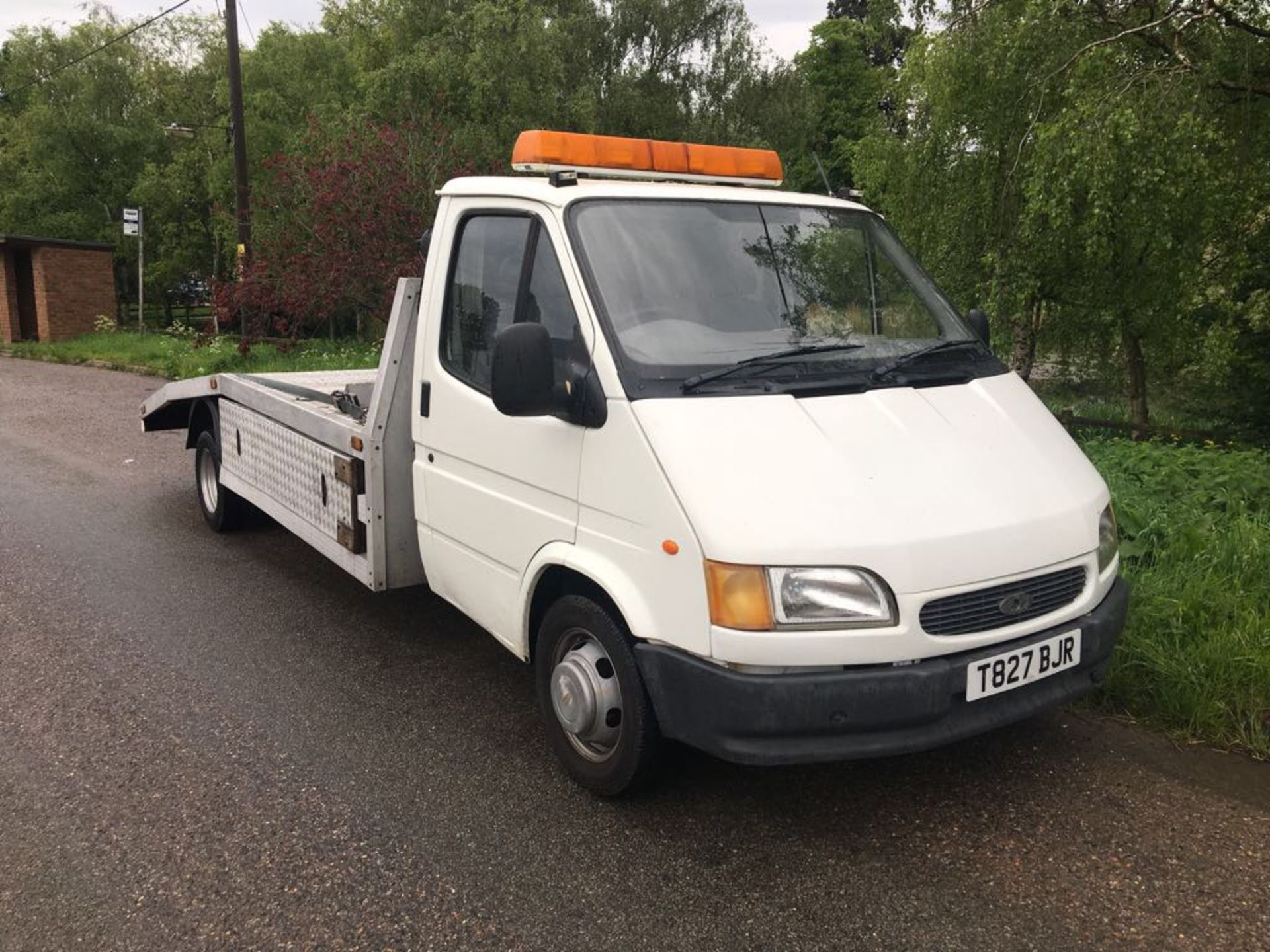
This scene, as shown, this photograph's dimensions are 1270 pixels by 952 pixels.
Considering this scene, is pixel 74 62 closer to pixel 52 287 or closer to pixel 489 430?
pixel 52 287

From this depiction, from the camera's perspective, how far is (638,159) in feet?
14.3

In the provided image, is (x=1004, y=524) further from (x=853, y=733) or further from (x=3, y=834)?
(x=3, y=834)

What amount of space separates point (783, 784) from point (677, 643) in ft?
3.19

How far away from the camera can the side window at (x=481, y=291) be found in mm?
4012

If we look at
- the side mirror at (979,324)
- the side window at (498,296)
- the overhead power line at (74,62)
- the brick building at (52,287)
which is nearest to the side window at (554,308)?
the side window at (498,296)

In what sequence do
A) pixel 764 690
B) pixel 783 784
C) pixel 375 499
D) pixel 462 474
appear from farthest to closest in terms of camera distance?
pixel 375 499
pixel 462 474
pixel 783 784
pixel 764 690

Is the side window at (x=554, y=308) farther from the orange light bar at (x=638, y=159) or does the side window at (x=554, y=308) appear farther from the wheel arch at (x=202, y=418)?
the wheel arch at (x=202, y=418)

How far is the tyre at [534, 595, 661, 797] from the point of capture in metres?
3.42

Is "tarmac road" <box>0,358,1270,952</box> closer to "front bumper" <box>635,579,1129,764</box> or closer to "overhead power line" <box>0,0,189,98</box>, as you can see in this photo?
"front bumper" <box>635,579,1129,764</box>

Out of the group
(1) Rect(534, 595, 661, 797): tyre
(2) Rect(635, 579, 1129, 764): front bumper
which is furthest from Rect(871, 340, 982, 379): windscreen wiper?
(1) Rect(534, 595, 661, 797): tyre

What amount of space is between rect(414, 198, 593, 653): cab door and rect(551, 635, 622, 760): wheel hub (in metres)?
0.37

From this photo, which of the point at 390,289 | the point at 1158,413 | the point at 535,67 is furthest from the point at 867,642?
the point at 535,67

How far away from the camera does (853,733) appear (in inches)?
122

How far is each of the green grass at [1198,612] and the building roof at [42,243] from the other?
25.7 meters
